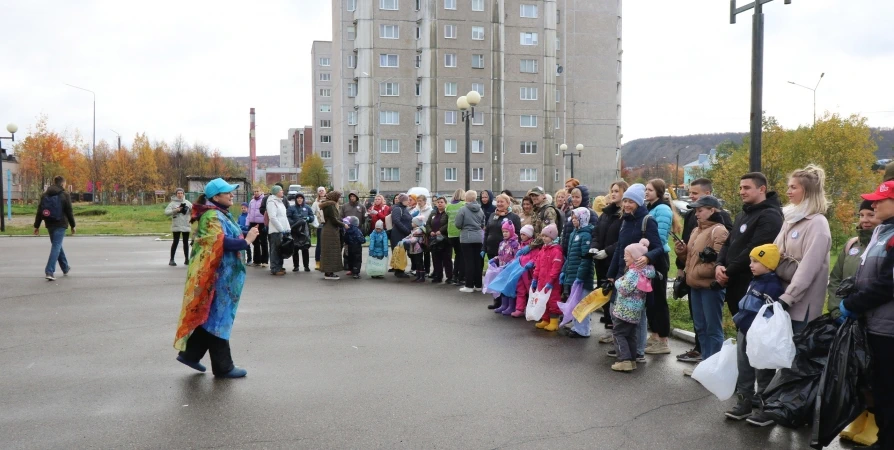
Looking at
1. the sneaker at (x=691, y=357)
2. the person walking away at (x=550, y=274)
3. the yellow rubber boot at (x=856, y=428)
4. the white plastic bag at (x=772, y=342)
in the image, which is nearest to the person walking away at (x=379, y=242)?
the person walking away at (x=550, y=274)

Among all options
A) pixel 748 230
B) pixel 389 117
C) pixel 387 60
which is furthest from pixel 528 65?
pixel 748 230

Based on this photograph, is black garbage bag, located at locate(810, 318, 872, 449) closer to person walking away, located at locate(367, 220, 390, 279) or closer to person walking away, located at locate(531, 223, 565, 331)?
person walking away, located at locate(531, 223, 565, 331)

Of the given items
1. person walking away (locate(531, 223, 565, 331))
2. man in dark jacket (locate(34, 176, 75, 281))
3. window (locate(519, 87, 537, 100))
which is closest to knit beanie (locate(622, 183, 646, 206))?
person walking away (locate(531, 223, 565, 331))

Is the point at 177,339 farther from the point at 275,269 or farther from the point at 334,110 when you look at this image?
the point at 334,110

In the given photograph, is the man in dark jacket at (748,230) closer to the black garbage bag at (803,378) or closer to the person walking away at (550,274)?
the black garbage bag at (803,378)

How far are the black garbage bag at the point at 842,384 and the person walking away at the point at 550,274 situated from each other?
15.4 ft

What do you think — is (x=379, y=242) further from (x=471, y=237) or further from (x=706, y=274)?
(x=706, y=274)

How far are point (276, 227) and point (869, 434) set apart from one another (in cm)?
1261

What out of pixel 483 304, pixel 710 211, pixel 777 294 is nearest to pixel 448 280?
pixel 483 304

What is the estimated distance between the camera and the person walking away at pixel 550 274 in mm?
9578

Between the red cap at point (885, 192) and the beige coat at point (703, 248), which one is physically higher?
the red cap at point (885, 192)

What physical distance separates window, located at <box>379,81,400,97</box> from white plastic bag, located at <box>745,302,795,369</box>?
60.3m

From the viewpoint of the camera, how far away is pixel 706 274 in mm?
6852

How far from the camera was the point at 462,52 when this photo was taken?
63.4m
